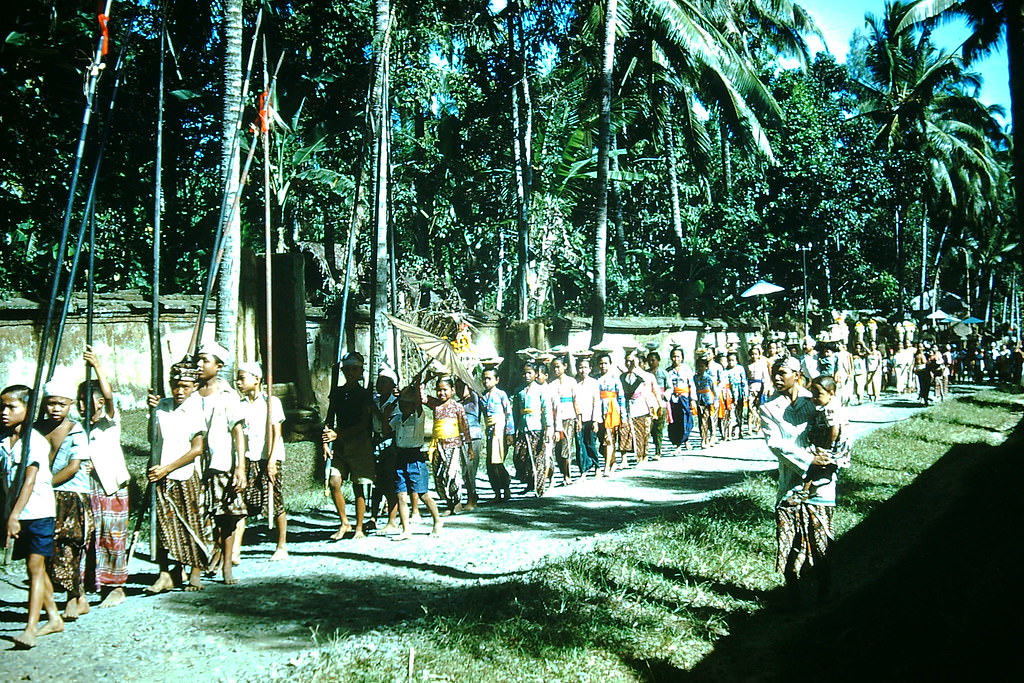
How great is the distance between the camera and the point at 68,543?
6258 mm

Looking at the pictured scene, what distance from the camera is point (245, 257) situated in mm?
14430

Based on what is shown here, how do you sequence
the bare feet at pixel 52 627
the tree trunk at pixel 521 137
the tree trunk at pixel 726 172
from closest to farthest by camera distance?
1. the bare feet at pixel 52 627
2. the tree trunk at pixel 521 137
3. the tree trunk at pixel 726 172

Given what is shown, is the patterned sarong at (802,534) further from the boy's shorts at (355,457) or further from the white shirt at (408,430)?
the boy's shorts at (355,457)

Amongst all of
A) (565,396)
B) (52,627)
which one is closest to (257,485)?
(52,627)

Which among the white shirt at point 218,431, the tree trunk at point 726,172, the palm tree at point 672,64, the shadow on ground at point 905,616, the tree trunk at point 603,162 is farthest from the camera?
the tree trunk at point 726,172

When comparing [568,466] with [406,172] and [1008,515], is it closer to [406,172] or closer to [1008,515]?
[1008,515]

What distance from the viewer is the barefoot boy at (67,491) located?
6.18 metres

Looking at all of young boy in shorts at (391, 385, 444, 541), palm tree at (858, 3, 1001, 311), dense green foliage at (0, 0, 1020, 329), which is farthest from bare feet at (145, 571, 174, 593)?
palm tree at (858, 3, 1001, 311)

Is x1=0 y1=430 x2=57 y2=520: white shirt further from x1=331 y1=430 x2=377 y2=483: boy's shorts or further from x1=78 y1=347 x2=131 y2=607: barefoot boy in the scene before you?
x1=331 y1=430 x2=377 y2=483: boy's shorts

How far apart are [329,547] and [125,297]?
677 centimetres

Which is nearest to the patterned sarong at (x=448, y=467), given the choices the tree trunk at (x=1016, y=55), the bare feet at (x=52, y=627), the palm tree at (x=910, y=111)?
the bare feet at (x=52, y=627)

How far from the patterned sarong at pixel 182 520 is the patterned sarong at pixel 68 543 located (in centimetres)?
54

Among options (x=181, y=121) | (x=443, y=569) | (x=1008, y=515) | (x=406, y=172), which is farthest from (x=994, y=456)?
(x=181, y=121)

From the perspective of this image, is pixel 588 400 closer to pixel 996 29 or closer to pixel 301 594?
pixel 301 594
